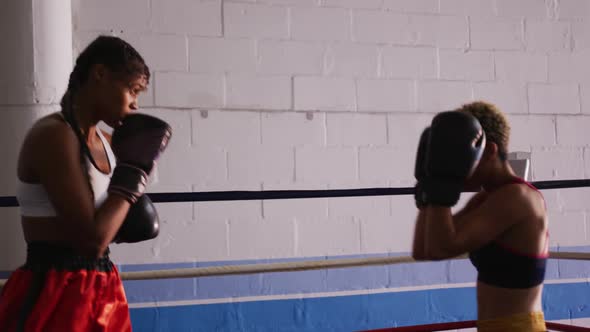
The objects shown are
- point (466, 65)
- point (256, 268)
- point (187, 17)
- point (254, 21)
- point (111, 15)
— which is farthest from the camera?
point (466, 65)

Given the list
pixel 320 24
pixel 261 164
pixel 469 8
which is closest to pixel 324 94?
pixel 320 24

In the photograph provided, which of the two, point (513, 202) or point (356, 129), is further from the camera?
point (356, 129)

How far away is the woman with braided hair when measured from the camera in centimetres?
157

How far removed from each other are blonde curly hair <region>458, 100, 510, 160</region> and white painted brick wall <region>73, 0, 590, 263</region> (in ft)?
5.57

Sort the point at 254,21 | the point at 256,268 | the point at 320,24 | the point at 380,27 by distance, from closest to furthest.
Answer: the point at 256,268, the point at 254,21, the point at 320,24, the point at 380,27

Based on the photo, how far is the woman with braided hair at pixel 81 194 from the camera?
1.57m

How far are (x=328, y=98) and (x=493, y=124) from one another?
69.9 inches

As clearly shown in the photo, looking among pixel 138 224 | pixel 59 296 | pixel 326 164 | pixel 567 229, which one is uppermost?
pixel 326 164

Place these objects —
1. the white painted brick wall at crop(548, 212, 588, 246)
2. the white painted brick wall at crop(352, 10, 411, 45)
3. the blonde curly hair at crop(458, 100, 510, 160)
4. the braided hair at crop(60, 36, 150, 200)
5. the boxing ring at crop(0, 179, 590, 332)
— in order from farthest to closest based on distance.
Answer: the white painted brick wall at crop(548, 212, 588, 246) → the white painted brick wall at crop(352, 10, 411, 45) → the boxing ring at crop(0, 179, 590, 332) → the blonde curly hair at crop(458, 100, 510, 160) → the braided hair at crop(60, 36, 150, 200)

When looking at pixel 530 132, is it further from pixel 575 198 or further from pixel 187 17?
pixel 187 17

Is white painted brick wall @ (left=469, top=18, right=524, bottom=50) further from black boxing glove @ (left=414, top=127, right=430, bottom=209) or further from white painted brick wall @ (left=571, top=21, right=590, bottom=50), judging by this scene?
black boxing glove @ (left=414, top=127, right=430, bottom=209)

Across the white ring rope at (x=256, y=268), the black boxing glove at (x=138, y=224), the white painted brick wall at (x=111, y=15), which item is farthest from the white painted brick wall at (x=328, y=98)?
the black boxing glove at (x=138, y=224)

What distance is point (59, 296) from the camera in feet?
5.15

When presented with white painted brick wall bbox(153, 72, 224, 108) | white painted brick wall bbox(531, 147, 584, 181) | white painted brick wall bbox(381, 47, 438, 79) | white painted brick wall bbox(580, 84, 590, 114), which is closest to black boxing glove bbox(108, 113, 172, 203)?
white painted brick wall bbox(153, 72, 224, 108)
